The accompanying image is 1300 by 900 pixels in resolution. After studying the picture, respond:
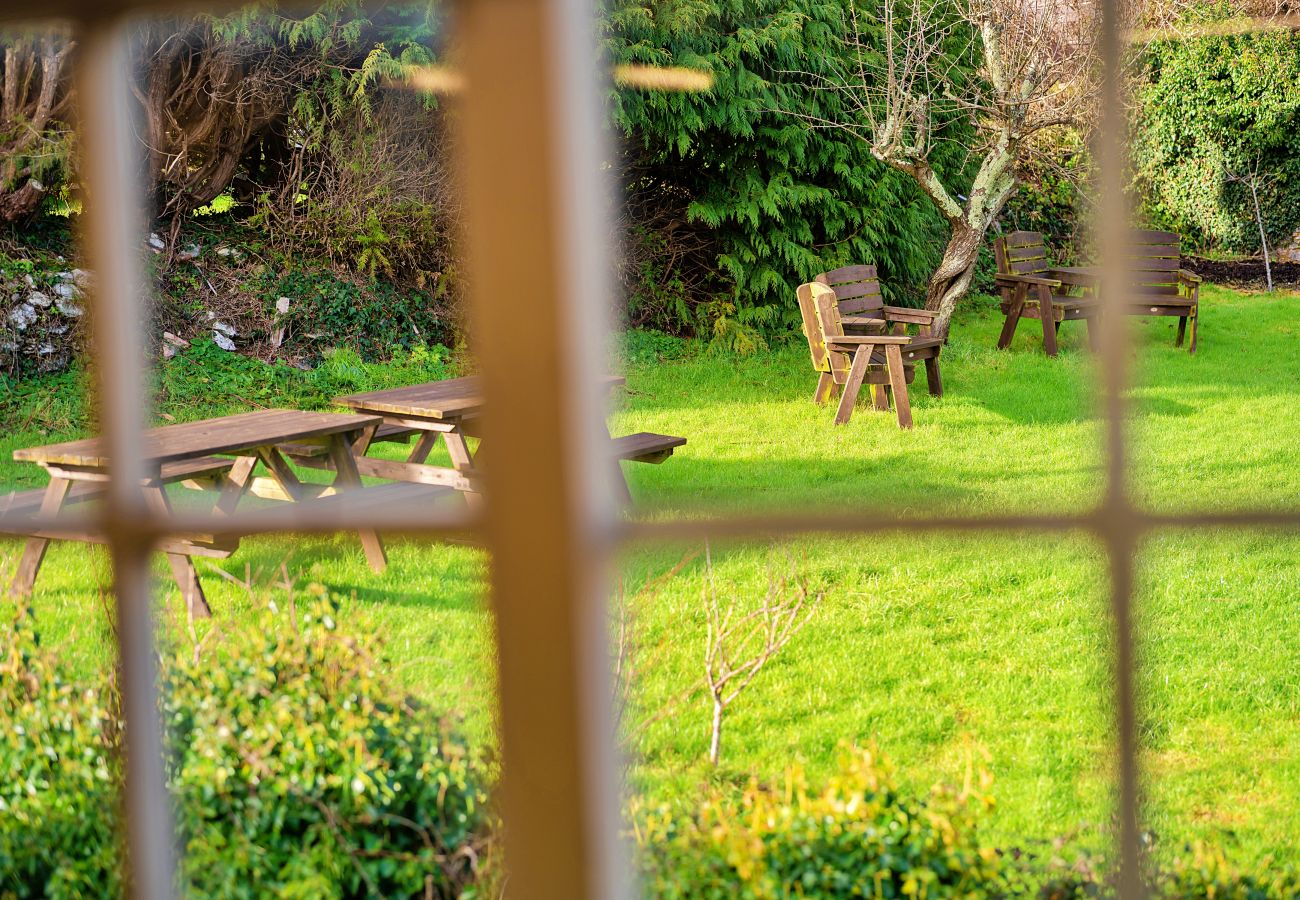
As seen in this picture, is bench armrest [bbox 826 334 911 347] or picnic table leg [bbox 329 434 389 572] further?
bench armrest [bbox 826 334 911 347]

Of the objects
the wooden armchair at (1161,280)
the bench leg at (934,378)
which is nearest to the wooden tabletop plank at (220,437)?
the bench leg at (934,378)

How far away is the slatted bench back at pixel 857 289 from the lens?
14.9 feet

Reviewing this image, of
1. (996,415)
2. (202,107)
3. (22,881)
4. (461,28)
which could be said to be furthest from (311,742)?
(202,107)

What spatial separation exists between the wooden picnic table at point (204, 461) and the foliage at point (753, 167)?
2.63 meters

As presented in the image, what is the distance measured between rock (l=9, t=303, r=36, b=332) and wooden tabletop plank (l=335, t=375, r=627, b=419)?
167 cm

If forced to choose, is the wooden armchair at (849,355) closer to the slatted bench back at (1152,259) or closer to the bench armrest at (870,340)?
the bench armrest at (870,340)

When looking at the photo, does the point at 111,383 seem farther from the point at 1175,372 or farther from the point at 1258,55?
the point at 1258,55

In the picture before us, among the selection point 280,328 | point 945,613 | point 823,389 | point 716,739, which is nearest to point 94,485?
point 716,739

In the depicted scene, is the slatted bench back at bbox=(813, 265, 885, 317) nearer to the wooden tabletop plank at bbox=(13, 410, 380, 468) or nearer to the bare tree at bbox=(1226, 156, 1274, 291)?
the bare tree at bbox=(1226, 156, 1274, 291)

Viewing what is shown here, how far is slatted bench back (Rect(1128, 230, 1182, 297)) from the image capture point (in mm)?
4816

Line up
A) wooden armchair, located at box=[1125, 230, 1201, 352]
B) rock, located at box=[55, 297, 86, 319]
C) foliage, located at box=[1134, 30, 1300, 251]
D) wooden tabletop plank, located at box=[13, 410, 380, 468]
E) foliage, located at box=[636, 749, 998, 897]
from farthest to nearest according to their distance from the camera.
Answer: foliage, located at box=[1134, 30, 1300, 251], wooden armchair, located at box=[1125, 230, 1201, 352], rock, located at box=[55, 297, 86, 319], wooden tabletop plank, located at box=[13, 410, 380, 468], foliage, located at box=[636, 749, 998, 897]

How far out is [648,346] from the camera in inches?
200

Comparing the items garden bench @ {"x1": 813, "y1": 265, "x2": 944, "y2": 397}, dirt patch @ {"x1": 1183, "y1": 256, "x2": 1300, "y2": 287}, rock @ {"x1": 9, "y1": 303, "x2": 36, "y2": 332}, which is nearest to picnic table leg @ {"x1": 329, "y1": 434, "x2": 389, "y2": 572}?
rock @ {"x1": 9, "y1": 303, "x2": 36, "y2": 332}

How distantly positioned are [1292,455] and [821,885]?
303 cm
